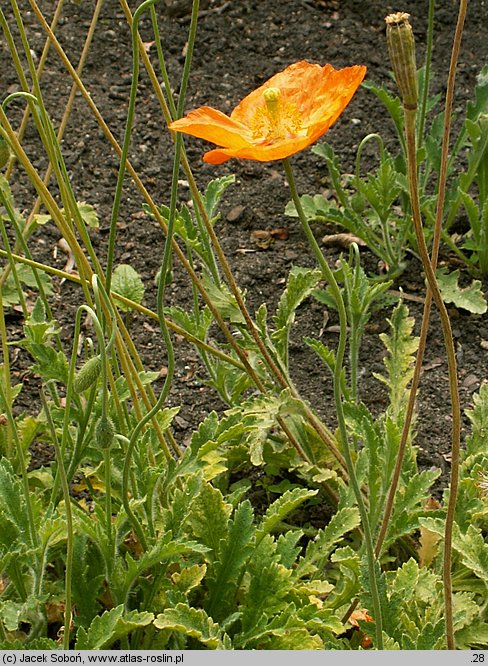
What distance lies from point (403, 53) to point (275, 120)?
0.58 metres

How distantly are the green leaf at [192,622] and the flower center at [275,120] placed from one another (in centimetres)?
76

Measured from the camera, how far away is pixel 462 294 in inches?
109

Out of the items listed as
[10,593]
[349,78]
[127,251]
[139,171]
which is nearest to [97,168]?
[139,171]

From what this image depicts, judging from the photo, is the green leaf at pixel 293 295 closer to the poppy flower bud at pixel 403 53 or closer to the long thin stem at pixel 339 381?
the long thin stem at pixel 339 381

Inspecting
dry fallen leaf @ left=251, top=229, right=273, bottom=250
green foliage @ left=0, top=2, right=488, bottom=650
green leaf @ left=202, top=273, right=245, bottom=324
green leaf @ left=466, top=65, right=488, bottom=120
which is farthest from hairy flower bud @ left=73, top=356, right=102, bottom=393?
green leaf @ left=466, top=65, right=488, bottom=120

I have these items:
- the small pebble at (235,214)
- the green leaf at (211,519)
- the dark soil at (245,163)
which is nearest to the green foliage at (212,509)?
the green leaf at (211,519)

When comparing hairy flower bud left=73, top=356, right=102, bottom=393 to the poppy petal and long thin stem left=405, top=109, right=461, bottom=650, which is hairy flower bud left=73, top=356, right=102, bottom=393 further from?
long thin stem left=405, top=109, right=461, bottom=650

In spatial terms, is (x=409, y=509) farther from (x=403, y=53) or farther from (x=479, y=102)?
(x=479, y=102)

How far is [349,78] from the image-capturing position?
145 centimetres

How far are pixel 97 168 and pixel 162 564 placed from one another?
5.94 feet

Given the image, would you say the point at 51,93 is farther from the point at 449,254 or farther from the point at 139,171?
the point at 449,254

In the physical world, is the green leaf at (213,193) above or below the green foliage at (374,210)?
above

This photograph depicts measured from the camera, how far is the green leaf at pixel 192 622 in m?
1.62

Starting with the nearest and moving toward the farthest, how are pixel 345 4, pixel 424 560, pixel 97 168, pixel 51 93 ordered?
pixel 424 560 < pixel 97 168 < pixel 51 93 < pixel 345 4
